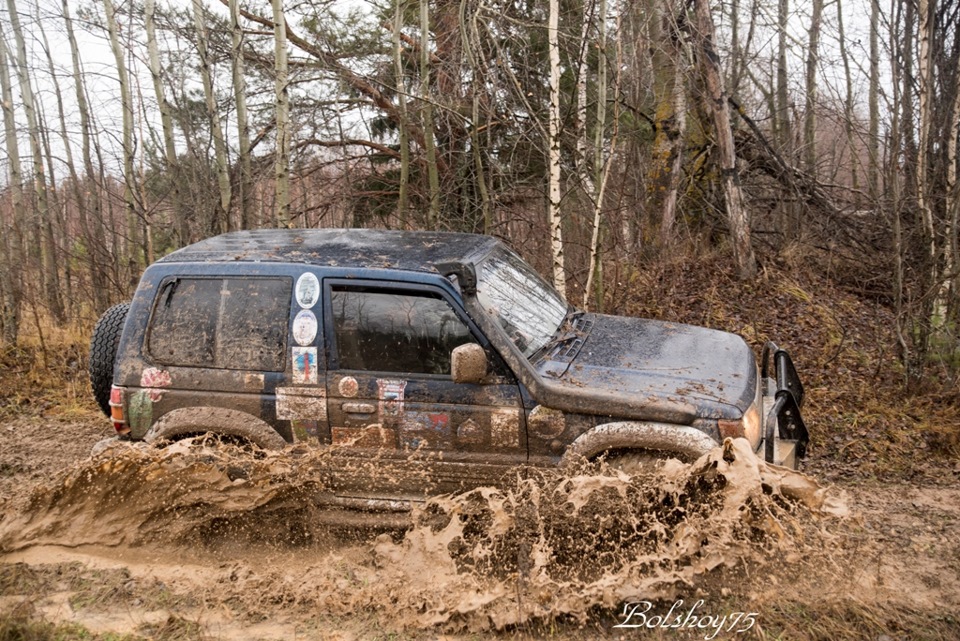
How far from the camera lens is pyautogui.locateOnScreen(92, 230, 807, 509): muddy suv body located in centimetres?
395

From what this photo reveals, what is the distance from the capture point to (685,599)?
3.76 meters

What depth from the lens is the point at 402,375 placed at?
13.6 feet

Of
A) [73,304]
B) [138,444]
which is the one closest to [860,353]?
[138,444]

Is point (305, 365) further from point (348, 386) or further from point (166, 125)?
point (166, 125)

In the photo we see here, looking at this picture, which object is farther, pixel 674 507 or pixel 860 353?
pixel 860 353

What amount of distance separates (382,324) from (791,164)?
9.18 metres

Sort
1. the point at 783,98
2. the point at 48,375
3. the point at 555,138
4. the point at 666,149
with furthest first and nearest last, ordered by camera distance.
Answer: the point at 783,98 < the point at 666,149 < the point at 48,375 < the point at 555,138

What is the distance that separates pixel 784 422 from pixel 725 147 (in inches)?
232

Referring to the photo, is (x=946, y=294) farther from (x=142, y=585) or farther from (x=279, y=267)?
(x=142, y=585)

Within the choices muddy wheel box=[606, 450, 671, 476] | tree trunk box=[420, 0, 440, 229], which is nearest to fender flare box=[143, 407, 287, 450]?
muddy wheel box=[606, 450, 671, 476]

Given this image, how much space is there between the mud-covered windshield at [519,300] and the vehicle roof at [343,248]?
0.18 metres

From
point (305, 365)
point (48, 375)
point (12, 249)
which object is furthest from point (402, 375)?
point (12, 249)

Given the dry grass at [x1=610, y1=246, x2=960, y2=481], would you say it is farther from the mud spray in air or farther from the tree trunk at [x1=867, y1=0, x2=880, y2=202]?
the mud spray in air

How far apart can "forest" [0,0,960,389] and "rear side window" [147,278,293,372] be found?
3908 mm
